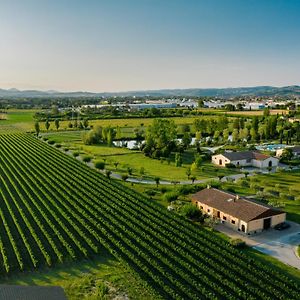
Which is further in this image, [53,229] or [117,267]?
[53,229]

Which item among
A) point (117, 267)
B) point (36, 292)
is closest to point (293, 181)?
point (117, 267)

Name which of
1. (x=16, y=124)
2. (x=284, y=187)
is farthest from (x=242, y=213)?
(x=16, y=124)

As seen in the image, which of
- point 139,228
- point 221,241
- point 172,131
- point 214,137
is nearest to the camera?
point 221,241

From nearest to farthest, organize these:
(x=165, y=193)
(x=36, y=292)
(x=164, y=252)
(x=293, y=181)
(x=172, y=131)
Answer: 1. (x=36, y=292)
2. (x=164, y=252)
3. (x=165, y=193)
4. (x=293, y=181)
5. (x=172, y=131)

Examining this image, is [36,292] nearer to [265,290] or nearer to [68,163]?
[265,290]

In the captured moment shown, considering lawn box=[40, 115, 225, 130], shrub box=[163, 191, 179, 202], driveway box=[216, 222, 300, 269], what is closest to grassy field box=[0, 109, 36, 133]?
lawn box=[40, 115, 225, 130]

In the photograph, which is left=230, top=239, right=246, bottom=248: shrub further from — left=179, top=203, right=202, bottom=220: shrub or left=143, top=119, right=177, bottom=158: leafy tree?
left=143, top=119, right=177, bottom=158: leafy tree

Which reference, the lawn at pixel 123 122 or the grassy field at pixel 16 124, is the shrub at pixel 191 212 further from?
the grassy field at pixel 16 124
